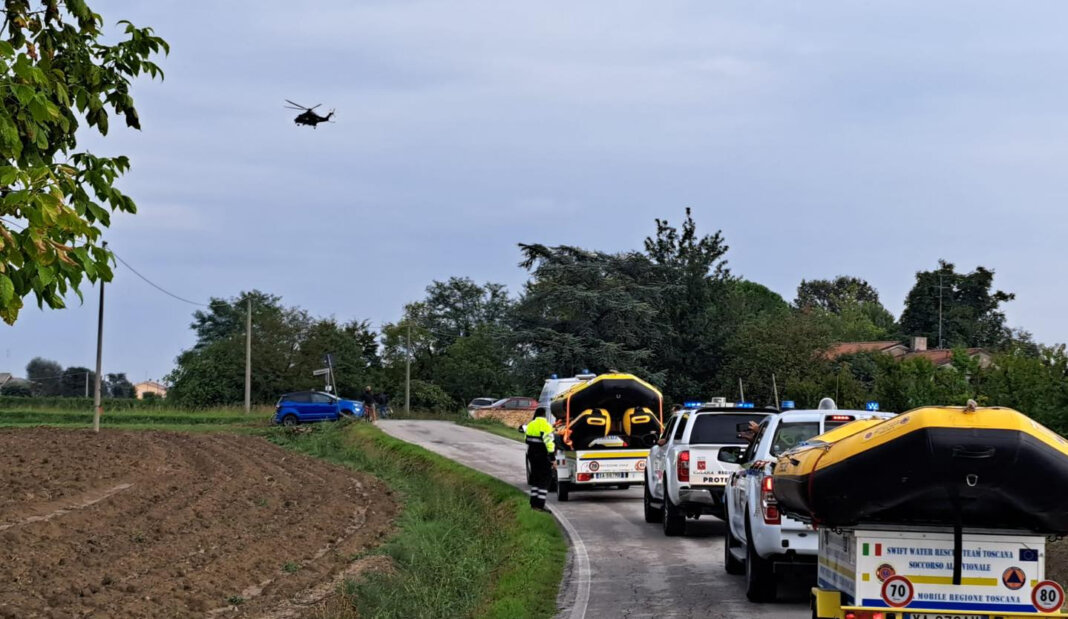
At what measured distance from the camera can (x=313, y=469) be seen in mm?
38406

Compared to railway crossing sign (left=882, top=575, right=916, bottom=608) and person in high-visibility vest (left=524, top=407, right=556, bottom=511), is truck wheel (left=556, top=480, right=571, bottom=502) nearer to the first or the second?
person in high-visibility vest (left=524, top=407, right=556, bottom=511)

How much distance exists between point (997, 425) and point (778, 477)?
232 centimetres

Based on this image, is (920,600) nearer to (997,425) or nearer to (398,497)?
(997,425)

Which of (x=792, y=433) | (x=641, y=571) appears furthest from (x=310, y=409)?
(x=792, y=433)

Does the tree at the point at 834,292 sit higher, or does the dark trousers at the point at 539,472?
the tree at the point at 834,292

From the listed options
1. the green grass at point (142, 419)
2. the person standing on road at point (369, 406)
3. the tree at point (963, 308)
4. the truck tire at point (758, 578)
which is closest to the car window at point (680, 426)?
the truck tire at point (758, 578)

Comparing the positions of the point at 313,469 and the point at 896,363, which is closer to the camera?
the point at 896,363

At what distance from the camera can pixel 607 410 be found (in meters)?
27.8

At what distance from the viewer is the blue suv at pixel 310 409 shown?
199 ft

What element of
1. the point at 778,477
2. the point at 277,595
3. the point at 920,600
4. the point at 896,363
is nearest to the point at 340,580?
the point at 277,595

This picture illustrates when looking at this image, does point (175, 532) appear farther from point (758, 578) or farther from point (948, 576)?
point (948, 576)

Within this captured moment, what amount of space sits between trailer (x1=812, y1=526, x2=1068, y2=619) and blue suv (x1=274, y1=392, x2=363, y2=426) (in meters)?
52.6

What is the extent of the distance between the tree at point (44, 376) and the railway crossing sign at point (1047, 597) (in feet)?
517

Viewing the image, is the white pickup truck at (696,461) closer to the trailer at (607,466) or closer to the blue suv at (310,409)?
the trailer at (607,466)
